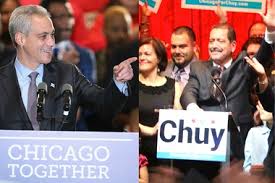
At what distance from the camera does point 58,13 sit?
4750 mm

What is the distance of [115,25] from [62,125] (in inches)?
42.7

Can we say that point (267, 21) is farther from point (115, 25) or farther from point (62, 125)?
point (62, 125)

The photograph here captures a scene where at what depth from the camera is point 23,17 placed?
4781mm

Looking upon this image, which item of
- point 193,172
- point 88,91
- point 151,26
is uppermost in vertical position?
point 151,26

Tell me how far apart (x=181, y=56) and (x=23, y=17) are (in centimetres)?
156

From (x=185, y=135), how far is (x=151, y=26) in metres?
1.08

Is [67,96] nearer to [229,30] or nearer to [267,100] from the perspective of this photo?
[229,30]

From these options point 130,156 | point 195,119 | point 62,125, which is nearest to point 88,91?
point 62,125

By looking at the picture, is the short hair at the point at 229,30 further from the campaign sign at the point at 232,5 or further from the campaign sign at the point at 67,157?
the campaign sign at the point at 67,157

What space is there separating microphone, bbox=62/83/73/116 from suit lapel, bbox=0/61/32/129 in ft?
1.21

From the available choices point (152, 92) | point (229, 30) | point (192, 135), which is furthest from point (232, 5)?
Result: point (192, 135)

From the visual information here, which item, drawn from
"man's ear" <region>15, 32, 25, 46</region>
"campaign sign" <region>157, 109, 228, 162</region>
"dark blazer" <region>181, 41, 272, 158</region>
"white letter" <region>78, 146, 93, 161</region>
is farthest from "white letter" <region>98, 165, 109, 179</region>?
"man's ear" <region>15, 32, 25, 46</region>

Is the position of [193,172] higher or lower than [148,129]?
lower

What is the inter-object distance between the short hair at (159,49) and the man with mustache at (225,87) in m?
0.30
